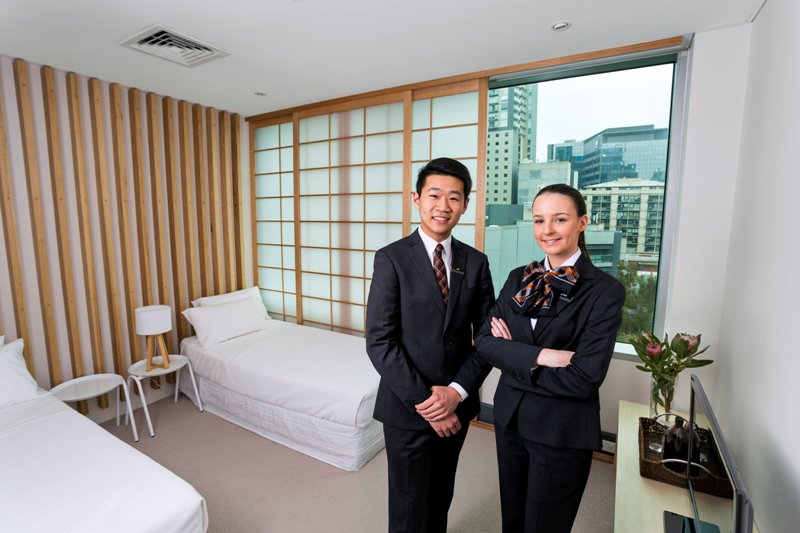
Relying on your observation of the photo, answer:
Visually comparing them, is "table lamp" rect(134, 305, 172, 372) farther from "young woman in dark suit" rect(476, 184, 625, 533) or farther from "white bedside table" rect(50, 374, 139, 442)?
"young woman in dark suit" rect(476, 184, 625, 533)

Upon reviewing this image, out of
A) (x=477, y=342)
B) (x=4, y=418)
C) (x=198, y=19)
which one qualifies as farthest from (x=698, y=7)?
(x=4, y=418)

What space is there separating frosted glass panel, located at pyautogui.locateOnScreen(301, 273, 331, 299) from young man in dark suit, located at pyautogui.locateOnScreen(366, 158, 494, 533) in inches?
93.1

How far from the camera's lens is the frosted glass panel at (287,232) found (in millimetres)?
3957

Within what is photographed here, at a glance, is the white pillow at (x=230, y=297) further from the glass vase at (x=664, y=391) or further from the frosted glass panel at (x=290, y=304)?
the glass vase at (x=664, y=391)

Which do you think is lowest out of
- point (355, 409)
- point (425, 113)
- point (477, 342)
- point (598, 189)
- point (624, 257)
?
point (355, 409)

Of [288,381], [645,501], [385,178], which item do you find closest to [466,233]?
[385,178]

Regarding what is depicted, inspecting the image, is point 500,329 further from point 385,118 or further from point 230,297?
point 230,297

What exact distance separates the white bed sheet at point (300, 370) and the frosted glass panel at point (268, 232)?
99 centimetres

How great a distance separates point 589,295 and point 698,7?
158 centimetres

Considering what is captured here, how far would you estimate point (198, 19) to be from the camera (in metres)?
1.97

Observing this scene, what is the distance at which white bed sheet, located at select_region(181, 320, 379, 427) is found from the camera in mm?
2436

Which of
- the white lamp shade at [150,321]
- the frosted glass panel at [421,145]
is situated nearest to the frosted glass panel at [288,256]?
the white lamp shade at [150,321]

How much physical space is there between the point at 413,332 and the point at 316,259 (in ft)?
8.29

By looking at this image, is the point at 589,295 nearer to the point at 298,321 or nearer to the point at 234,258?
the point at 298,321
